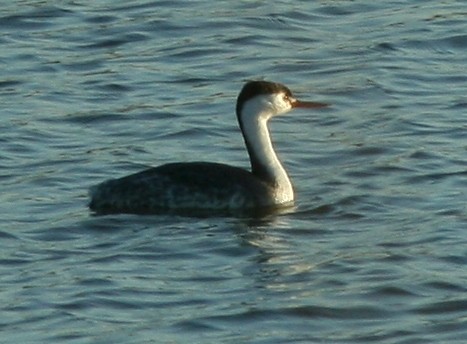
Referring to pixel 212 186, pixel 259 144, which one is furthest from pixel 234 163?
pixel 212 186

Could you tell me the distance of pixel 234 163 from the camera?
15961 mm

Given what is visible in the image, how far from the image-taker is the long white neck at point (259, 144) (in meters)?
14.9

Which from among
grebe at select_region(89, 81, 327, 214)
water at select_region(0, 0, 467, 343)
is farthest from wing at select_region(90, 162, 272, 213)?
water at select_region(0, 0, 467, 343)

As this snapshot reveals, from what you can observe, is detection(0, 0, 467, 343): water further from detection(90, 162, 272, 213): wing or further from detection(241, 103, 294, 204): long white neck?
detection(241, 103, 294, 204): long white neck

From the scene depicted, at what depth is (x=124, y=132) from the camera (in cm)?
1662

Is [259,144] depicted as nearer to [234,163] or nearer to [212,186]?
[212,186]

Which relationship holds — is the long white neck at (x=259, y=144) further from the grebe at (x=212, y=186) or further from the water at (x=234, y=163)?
the water at (x=234, y=163)

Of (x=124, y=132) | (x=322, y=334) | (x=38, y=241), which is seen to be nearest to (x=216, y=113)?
(x=124, y=132)

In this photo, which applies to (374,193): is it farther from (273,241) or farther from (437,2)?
(437,2)

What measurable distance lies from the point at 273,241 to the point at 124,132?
325 cm

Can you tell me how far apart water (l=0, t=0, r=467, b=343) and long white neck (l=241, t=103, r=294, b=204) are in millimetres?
342

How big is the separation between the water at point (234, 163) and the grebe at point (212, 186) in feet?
0.60

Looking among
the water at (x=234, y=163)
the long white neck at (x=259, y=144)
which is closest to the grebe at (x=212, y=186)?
the long white neck at (x=259, y=144)

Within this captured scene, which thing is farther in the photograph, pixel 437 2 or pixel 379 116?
pixel 437 2
